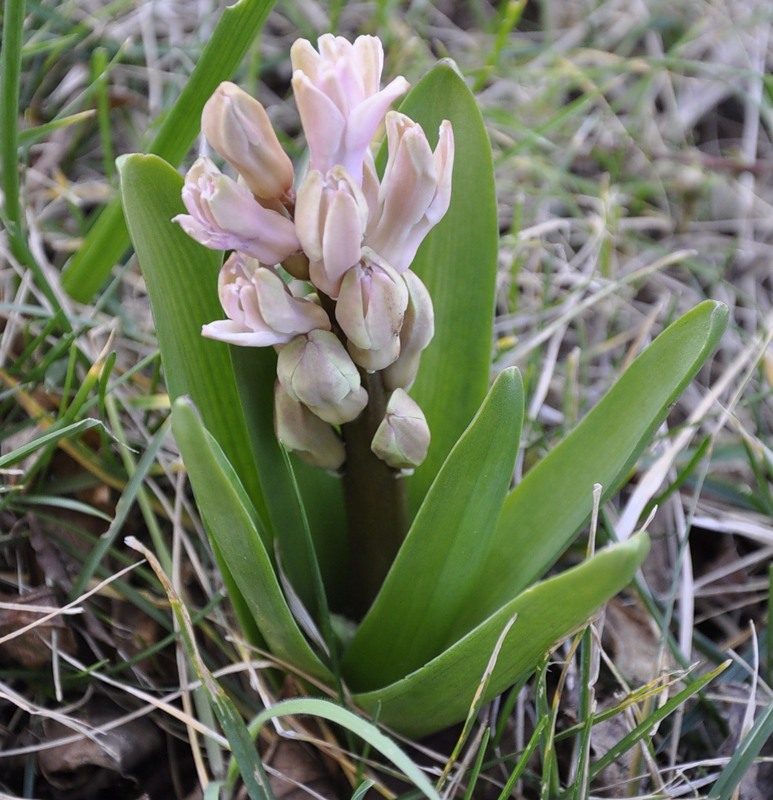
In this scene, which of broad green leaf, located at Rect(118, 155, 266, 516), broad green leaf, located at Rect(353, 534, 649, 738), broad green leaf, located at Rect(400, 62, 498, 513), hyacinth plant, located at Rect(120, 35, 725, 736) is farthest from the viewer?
broad green leaf, located at Rect(400, 62, 498, 513)

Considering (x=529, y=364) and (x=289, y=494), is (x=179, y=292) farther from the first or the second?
(x=529, y=364)

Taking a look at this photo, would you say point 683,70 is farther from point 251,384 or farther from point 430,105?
point 251,384

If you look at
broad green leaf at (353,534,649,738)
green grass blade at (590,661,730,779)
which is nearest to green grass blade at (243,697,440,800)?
broad green leaf at (353,534,649,738)

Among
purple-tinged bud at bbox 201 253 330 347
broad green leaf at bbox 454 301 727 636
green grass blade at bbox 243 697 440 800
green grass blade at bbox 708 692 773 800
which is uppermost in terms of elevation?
purple-tinged bud at bbox 201 253 330 347

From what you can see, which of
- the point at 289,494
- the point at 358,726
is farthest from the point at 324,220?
the point at 358,726

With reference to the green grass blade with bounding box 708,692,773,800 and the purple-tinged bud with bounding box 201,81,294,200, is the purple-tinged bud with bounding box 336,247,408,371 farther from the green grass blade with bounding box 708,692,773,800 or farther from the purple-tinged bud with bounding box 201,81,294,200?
the green grass blade with bounding box 708,692,773,800

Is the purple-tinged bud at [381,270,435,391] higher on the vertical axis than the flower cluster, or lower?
lower

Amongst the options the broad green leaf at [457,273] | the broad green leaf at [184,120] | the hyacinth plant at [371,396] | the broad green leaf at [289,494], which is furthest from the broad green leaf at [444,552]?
the broad green leaf at [184,120]

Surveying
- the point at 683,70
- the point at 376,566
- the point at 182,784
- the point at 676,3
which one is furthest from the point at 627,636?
the point at 676,3

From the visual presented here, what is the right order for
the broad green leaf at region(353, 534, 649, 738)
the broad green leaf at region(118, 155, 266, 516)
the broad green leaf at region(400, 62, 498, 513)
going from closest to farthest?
the broad green leaf at region(353, 534, 649, 738), the broad green leaf at region(118, 155, 266, 516), the broad green leaf at region(400, 62, 498, 513)
